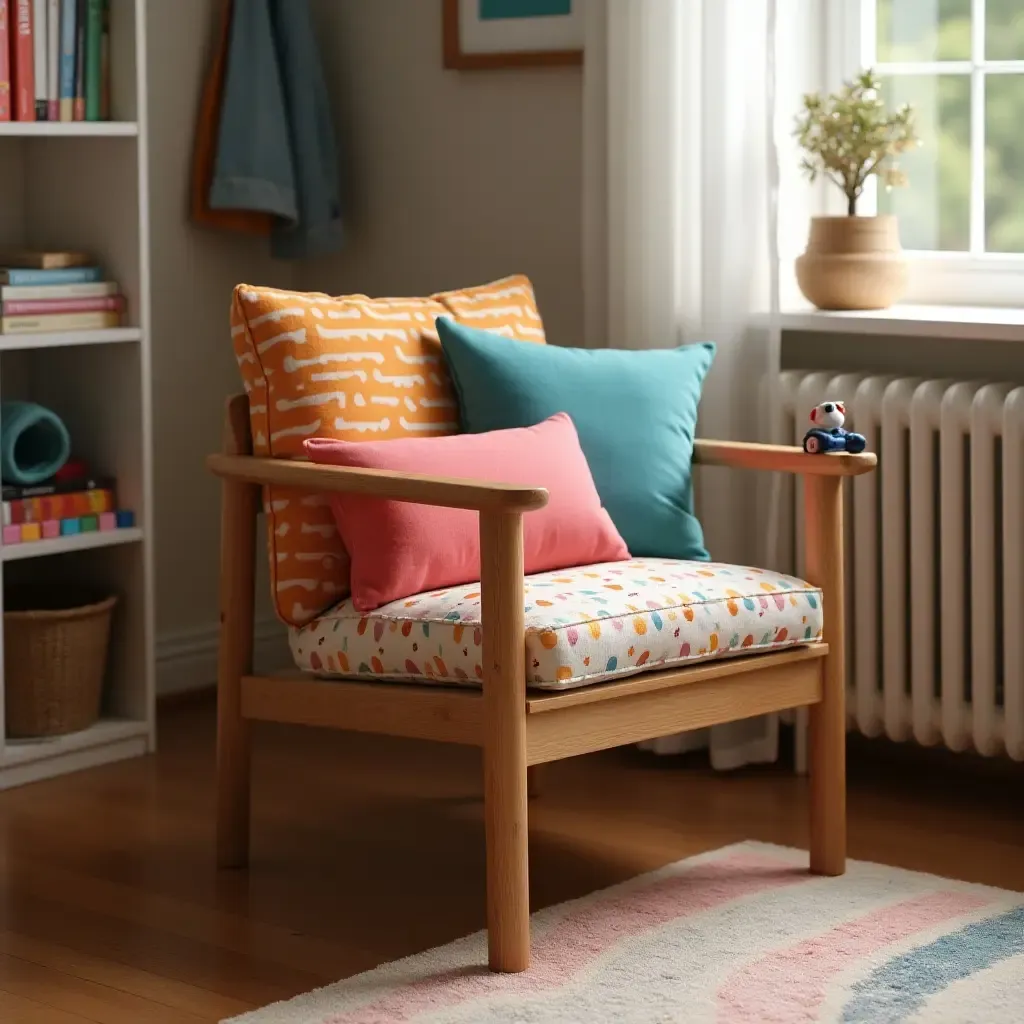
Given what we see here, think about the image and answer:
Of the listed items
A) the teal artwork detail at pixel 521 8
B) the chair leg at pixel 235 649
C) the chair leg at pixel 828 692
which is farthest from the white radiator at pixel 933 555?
the chair leg at pixel 235 649

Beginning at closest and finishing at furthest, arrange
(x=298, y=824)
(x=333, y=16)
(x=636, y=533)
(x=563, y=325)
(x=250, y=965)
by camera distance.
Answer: (x=250, y=965)
(x=636, y=533)
(x=298, y=824)
(x=563, y=325)
(x=333, y=16)

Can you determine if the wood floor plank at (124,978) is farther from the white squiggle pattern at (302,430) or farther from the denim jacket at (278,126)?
the denim jacket at (278,126)

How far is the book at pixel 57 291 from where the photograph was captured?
119 inches

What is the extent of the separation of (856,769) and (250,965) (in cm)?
130

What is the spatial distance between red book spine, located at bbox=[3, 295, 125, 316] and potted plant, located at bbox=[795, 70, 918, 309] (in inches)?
46.6

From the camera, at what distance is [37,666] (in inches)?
122

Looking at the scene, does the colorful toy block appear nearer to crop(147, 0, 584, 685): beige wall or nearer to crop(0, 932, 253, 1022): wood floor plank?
crop(147, 0, 584, 685): beige wall

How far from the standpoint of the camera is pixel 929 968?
219cm

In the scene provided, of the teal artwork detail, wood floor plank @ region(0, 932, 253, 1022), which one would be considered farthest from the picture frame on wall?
wood floor plank @ region(0, 932, 253, 1022)

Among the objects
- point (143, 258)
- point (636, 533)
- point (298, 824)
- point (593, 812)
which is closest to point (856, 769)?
point (593, 812)

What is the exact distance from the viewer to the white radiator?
285 centimetres

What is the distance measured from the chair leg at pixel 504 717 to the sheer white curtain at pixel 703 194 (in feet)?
3.21

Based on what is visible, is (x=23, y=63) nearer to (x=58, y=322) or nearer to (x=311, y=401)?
(x=58, y=322)

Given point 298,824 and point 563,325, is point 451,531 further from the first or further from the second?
point 563,325
